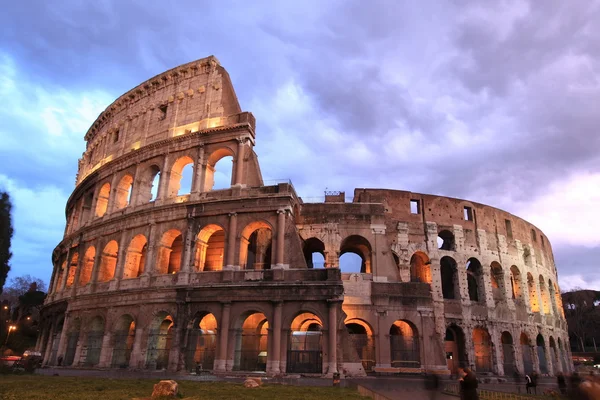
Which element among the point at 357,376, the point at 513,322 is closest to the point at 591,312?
the point at 513,322

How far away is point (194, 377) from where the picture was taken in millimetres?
18734

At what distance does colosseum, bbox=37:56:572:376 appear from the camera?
20500 millimetres

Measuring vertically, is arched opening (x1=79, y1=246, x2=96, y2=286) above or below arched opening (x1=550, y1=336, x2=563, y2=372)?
above

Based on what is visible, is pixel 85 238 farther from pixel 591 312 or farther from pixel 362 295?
pixel 591 312

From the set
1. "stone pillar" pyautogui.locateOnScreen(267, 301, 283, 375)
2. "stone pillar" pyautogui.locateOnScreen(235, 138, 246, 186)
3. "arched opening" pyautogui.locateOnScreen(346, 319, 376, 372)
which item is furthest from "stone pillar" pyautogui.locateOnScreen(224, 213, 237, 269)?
"arched opening" pyautogui.locateOnScreen(346, 319, 376, 372)

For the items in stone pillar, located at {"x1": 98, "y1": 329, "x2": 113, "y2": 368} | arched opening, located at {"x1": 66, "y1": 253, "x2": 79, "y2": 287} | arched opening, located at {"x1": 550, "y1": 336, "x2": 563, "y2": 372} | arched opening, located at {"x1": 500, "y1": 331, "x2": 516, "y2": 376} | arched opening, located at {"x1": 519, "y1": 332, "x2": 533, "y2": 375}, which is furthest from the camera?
arched opening, located at {"x1": 550, "y1": 336, "x2": 563, "y2": 372}

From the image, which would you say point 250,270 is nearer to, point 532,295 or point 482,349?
point 482,349

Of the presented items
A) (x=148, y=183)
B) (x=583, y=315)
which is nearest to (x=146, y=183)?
(x=148, y=183)

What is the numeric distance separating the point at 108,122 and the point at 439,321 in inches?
1069

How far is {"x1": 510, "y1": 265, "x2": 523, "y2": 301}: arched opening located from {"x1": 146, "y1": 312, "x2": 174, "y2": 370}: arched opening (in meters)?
23.4

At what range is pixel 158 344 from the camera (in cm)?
2256

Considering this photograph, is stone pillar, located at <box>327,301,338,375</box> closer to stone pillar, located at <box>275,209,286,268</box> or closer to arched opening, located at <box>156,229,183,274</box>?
stone pillar, located at <box>275,209,286,268</box>

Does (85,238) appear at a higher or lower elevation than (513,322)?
higher

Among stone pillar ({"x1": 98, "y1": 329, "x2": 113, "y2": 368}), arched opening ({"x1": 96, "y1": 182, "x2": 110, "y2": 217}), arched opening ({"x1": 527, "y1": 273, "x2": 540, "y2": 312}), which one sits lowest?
stone pillar ({"x1": 98, "y1": 329, "x2": 113, "y2": 368})
